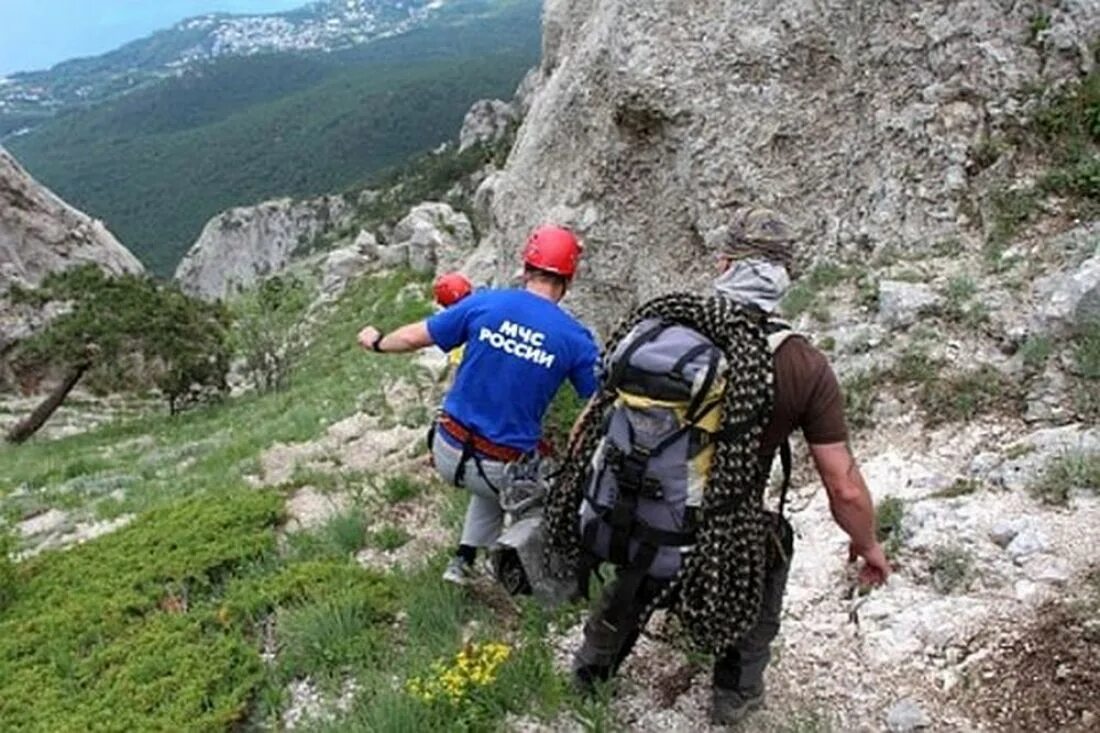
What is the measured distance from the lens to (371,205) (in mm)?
105438

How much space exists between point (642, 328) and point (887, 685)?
2.41 metres

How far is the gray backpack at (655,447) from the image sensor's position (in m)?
4.47

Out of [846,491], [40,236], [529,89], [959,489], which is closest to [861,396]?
[959,489]

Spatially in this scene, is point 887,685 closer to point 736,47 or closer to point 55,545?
point 736,47

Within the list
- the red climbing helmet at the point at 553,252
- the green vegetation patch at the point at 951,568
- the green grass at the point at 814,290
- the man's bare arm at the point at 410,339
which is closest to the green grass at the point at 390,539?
the man's bare arm at the point at 410,339

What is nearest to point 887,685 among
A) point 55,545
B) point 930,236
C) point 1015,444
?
point 1015,444

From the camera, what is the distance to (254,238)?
105 meters

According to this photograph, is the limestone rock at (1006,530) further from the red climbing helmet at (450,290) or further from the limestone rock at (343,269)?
the limestone rock at (343,269)

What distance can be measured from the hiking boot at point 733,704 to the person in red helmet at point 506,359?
163cm

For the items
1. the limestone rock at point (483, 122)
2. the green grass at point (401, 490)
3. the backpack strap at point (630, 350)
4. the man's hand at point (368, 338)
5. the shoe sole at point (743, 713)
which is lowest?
the limestone rock at point (483, 122)

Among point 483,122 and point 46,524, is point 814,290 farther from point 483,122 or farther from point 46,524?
point 483,122

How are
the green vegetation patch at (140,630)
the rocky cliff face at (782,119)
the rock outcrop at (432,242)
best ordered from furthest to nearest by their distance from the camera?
the rock outcrop at (432,242) < the rocky cliff face at (782,119) < the green vegetation patch at (140,630)

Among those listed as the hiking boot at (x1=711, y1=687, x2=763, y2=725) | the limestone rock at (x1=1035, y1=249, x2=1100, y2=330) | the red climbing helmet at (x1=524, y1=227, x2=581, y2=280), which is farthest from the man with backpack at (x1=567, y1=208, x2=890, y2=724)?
the limestone rock at (x1=1035, y1=249, x2=1100, y2=330)

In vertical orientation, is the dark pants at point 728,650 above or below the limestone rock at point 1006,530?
above
